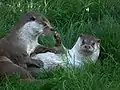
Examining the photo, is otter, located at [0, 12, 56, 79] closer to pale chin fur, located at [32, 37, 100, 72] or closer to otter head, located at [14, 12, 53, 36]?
otter head, located at [14, 12, 53, 36]

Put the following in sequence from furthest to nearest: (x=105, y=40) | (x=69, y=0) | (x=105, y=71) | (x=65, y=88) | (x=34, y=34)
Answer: (x=69, y=0) < (x=105, y=40) < (x=34, y=34) < (x=105, y=71) < (x=65, y=88)

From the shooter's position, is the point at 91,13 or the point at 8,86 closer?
the point at 8,86

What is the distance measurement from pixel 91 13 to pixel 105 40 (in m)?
0.86

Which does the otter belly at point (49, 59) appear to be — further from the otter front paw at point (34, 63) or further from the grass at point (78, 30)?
the grass at point (78, 30)

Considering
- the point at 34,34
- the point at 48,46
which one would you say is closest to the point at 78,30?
the point at 48,46

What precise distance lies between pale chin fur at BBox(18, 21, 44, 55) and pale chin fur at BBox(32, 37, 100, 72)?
0.20 metres

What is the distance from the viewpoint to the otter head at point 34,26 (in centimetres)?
584

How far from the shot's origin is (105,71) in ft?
17.8

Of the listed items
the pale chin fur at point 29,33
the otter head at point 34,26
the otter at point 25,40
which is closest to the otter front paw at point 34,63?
the otter at point 25,40

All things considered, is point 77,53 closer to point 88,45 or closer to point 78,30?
point 88,45

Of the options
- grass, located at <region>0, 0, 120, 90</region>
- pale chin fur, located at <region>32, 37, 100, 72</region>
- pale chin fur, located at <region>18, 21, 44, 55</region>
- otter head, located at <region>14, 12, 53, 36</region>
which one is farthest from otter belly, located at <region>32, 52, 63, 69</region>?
grass, located at <region>0, 0, 120, 90</region>

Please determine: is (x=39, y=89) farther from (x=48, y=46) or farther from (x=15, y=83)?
(x=48, y=46)

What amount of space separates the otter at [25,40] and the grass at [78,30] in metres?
0.34

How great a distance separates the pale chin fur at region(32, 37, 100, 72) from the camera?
5820mm
